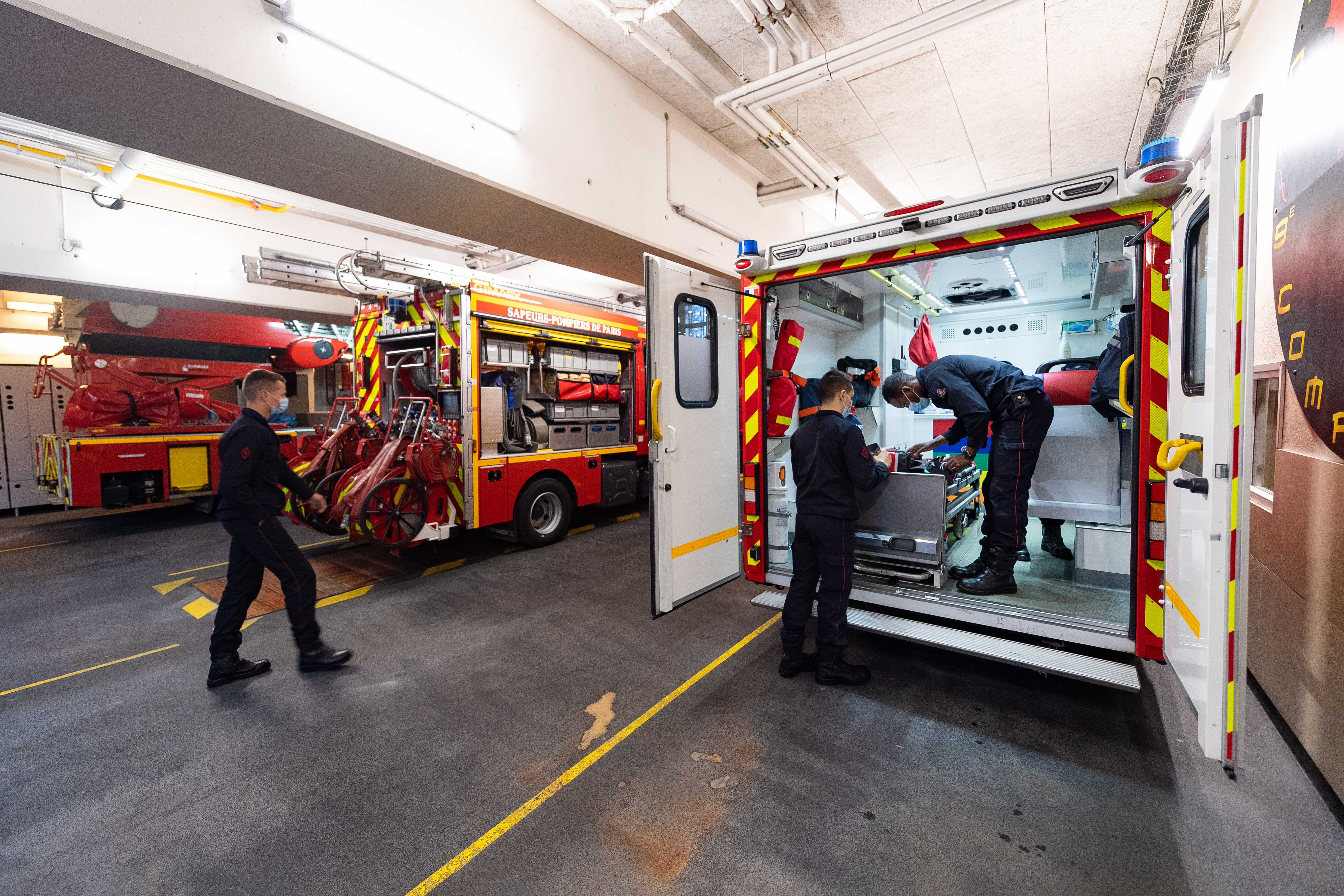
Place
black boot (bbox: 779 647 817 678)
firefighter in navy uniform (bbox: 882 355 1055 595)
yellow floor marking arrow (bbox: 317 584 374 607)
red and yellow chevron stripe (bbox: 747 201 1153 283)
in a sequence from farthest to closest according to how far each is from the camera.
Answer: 1. yellow floor marking arrow (bbox: 317 584 374 607)
2. firefighter in navy uniform (bbox: 882 355 1055 595)
3. black boot (bbox: 779 647 817 678)
4. red and yellow chevron stripe (bbox: 747 201 1153 283)

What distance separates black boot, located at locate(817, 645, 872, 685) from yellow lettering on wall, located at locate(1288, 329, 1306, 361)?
2.32 m

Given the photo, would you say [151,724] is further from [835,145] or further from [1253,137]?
[835,145]

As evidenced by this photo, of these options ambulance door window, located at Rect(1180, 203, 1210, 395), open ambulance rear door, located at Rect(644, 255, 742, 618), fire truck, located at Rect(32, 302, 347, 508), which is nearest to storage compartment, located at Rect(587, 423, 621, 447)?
open ambulance rear door, located at Rect(644, 255, 742, 618)

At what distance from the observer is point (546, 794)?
2168 millimetres

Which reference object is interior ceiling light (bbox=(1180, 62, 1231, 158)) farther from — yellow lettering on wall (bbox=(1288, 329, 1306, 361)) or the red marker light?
the red marker light

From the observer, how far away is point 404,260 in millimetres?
5727

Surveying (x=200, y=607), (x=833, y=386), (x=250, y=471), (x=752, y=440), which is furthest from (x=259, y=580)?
(x=833, y=386)

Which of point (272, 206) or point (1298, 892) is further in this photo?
point (272, 206)

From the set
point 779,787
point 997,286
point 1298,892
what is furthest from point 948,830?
point 997,286

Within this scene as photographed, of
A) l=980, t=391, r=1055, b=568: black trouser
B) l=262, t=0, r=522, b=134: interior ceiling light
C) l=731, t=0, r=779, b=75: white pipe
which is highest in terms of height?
l=731, t=0, r=779, b=75: white pipe

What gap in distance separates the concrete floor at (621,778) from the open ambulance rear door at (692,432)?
639 millimetres

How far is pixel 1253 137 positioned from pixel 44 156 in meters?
9.82

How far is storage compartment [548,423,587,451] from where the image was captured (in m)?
6.23

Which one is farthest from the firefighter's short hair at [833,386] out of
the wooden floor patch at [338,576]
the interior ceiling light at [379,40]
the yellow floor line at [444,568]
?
the wooden floor patch at [338,576]
